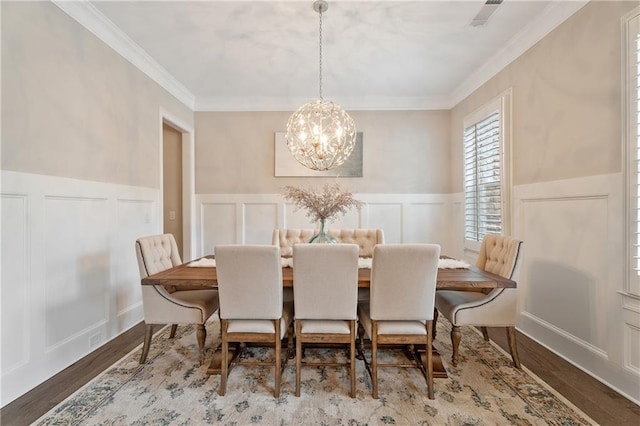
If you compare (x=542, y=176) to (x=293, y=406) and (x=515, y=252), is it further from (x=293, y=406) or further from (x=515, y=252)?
(x=293, y=406)

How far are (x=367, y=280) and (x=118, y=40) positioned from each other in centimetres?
306

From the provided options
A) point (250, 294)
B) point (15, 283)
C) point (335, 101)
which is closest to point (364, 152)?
point (335, 101)

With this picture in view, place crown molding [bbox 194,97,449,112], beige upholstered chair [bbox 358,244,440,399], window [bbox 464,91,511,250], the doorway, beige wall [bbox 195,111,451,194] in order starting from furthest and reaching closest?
the doorway → beige wall [bbox 195,111,451,194] → crown molding [bbox 194,97,449,112] → window [bbox 464,91,511,250] → beige upholstered chair [bbox 358,244,440,399]

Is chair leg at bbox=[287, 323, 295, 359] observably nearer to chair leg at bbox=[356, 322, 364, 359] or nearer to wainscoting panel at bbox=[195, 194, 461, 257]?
chair leg at bbox=[356, 322, 364, 359]

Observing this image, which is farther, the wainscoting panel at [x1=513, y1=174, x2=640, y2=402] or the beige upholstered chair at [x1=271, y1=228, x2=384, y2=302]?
the beige upholstered chair at [x1=271, y1=228, x2=384, y2=302]

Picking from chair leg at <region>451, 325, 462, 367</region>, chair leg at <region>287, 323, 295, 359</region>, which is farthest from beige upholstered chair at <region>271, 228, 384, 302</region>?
chair leg at <region>451, 325, 462, 367</region>

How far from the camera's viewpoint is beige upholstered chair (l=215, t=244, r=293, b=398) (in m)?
1.79

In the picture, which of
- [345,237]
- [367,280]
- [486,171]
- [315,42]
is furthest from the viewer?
[486,171]

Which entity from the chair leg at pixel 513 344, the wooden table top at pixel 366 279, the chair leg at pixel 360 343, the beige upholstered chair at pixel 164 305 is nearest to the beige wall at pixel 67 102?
the beige upholstered chair at pixel 164 305

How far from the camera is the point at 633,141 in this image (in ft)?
5.91

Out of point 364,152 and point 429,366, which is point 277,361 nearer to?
point 429,366

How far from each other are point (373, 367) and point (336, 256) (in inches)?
30.1

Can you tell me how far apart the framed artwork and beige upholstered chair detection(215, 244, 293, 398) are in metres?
2.70

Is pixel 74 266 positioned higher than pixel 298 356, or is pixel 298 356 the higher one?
pixel 74 266
